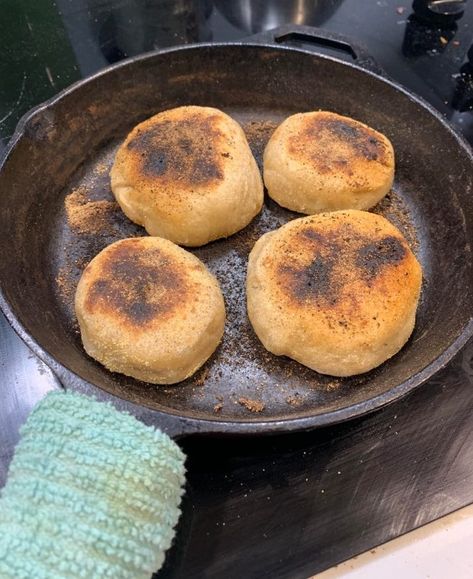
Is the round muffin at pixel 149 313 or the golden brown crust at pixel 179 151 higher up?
the golden brown crust at pixel 179 151

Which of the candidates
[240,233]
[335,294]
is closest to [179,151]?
[240,233]

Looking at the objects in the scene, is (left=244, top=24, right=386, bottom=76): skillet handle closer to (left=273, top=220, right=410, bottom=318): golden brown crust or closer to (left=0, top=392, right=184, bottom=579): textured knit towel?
(left=273, top=220, right=410, bottom=318): golden brown crust

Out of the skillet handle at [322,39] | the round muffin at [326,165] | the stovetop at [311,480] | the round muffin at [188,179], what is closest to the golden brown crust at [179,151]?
the round muffin at [188,179]

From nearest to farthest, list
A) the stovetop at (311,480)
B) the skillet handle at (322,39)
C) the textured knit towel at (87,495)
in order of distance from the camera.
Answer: the textured knit towel at (87,495)
the stovetop at (311,480)
the skillet handle at (322,39)

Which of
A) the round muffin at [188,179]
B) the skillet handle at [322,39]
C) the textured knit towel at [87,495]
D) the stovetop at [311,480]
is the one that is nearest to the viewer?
the textured knit towel at [87,495]

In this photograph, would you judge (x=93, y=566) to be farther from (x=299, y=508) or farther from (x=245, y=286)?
(x=245, y=286)

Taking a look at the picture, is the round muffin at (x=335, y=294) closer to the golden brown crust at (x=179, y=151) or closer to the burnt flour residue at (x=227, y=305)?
the burnt flour residue at (x=227, y=305)
